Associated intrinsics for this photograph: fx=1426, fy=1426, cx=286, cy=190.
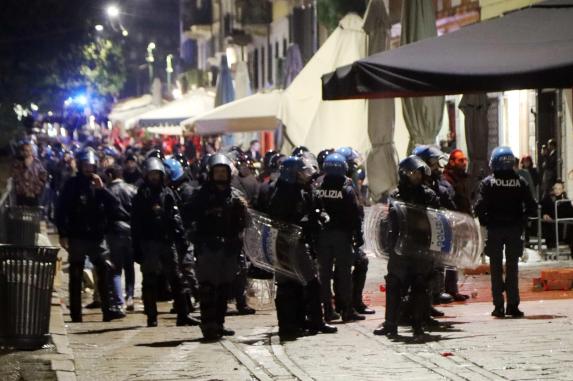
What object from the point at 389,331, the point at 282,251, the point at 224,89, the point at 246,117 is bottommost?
the point at 389,331

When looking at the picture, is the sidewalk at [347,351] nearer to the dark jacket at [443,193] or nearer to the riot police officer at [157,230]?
the riot police officer at [157,230]

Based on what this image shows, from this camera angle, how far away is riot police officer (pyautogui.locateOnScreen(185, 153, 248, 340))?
13641mm

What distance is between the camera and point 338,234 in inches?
567

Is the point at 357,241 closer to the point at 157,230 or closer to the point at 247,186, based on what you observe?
the point at 157,230

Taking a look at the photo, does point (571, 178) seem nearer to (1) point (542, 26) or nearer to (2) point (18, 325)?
(1) point (542, 26)

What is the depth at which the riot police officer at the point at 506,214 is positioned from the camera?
14188 millimetres

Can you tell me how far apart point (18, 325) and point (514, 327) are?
4594mm

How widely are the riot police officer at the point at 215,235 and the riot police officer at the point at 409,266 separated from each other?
5.02 ft

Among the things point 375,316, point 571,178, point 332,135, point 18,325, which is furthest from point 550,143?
point 18,325

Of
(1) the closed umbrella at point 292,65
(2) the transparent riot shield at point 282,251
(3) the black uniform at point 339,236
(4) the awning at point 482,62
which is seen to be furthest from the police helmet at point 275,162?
(1) the closed umbrella at point 292,65

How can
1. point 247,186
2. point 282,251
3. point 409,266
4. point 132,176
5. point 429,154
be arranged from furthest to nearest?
point 132,176 < point 247,186 < point 429,154 < point 282,251 < point 409,266

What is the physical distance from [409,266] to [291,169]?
57.7 inches

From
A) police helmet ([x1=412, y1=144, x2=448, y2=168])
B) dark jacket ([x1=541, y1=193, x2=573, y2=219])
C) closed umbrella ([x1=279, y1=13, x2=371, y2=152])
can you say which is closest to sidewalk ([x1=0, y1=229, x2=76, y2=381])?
police helmet ([x1=412, y1=144, x2=448, y2=168])

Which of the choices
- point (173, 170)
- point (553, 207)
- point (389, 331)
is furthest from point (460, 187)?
point (553, 207)
